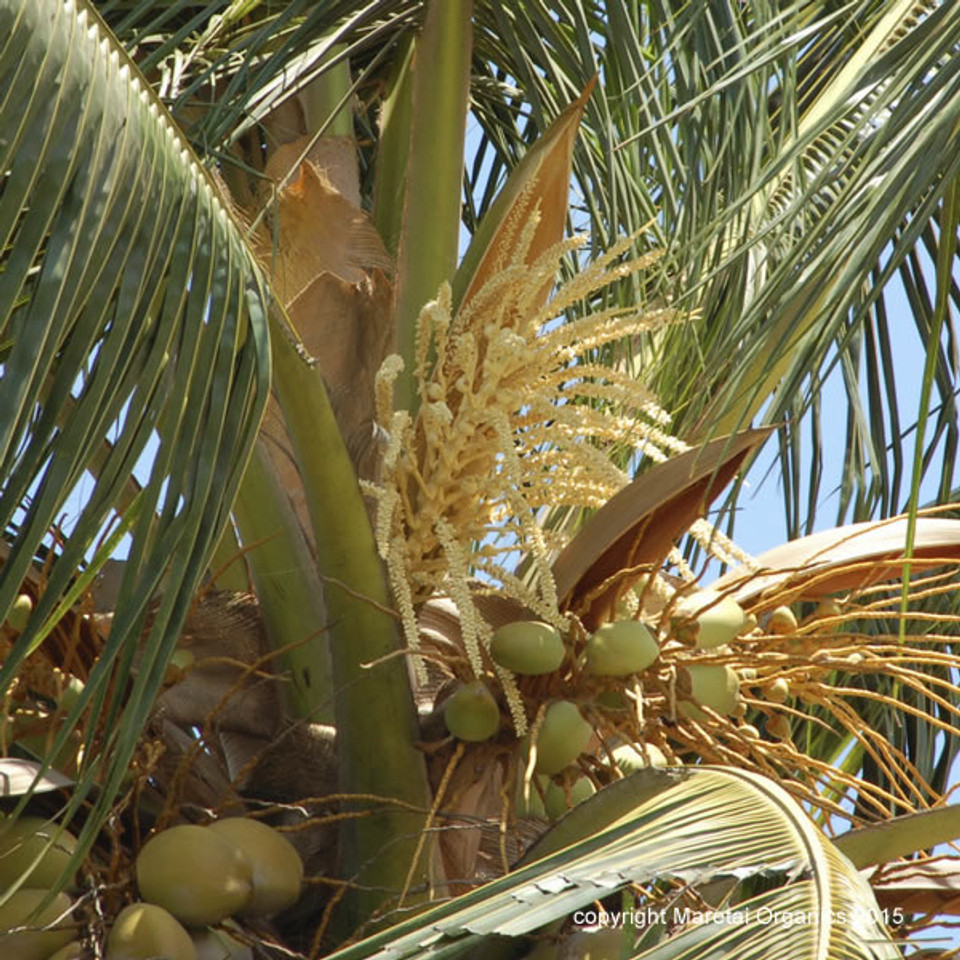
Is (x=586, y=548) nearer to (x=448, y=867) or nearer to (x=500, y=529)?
(x=500, y=529)

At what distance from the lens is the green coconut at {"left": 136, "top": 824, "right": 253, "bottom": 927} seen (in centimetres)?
138

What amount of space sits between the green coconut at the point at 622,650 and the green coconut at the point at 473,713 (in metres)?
0.10

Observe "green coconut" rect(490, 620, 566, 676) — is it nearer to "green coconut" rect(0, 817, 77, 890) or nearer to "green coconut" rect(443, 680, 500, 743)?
"green coconut" rect(443, 680, 500, 743)

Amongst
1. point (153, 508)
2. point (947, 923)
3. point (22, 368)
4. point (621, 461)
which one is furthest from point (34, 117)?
point (947, 923)

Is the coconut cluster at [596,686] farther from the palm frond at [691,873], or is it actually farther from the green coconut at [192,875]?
the green coconut at [192,875]

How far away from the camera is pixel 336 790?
5.33ft

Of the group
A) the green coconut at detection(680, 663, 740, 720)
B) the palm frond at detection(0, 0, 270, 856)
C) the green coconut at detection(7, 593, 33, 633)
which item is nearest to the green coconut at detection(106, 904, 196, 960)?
the palm frond at detection(0, 0, 270, 856)

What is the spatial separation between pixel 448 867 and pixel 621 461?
1.73ft

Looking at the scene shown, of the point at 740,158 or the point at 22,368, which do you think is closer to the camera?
the point at 22,368

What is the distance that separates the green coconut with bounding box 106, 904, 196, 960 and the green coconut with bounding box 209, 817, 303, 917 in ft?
0.31

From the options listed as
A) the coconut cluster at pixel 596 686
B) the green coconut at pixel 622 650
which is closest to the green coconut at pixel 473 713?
the coconut cluster at pixel 596 686

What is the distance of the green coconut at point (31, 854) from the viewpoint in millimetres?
1400

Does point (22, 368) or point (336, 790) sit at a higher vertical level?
point (22, 368)

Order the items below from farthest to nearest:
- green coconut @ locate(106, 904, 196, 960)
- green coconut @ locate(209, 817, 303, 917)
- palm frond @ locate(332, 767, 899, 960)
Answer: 1. green coconut @ locate(209, 817, 303, 917)
2. green coconut @ locate(106, 904, 196, 960)
3. palm frond @ locate(332, 767, 899, 960)
